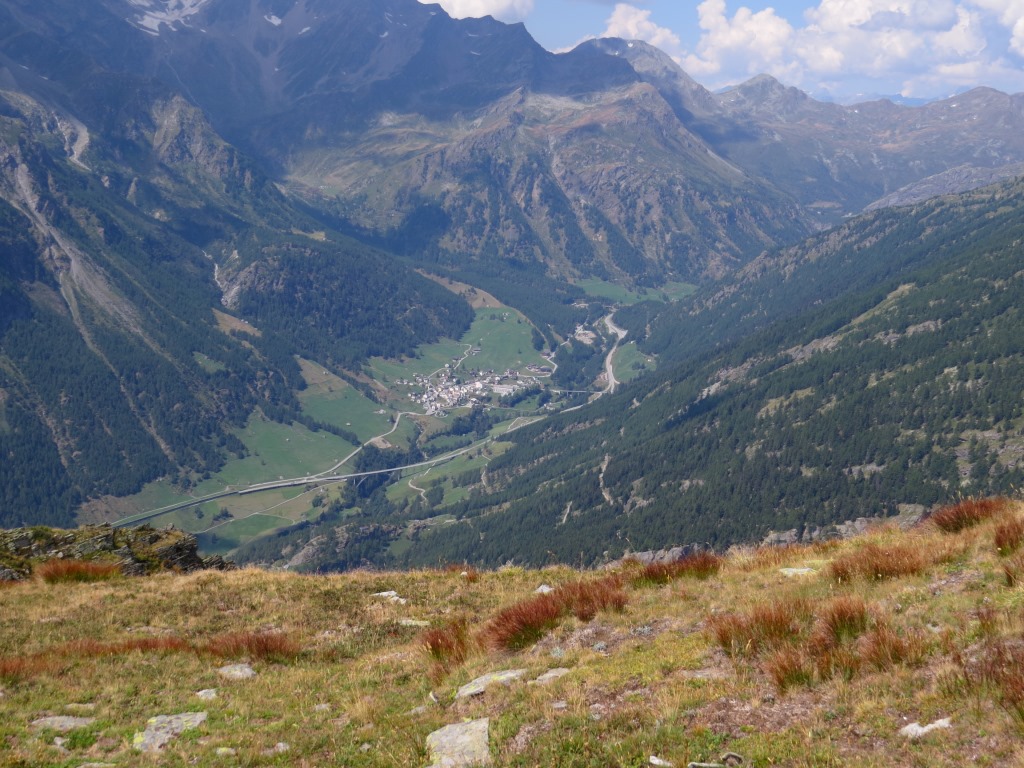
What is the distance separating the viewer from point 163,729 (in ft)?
50.6

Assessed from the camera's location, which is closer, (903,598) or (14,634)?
(903,598)

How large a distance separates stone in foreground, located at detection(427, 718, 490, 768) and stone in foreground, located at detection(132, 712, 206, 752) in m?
5.93

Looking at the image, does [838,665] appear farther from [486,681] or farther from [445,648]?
[445,648]

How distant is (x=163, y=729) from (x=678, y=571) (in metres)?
15.5

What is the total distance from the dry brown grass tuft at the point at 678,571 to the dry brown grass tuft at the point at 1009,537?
7884 mm

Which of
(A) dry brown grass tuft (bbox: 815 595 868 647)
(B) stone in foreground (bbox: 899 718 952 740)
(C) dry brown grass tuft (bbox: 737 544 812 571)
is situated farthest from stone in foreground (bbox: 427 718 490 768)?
(C) dry brown grass tuft (bbox: 737 544 812 571)

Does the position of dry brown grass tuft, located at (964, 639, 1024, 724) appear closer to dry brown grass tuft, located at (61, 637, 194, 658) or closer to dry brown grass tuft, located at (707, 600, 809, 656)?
dry brown grass tuft, located at (707, 600, 809, 656)

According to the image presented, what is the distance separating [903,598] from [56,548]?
37798 millimetres

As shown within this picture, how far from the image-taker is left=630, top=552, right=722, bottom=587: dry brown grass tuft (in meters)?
22.6

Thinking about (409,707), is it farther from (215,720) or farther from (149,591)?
(149,591)

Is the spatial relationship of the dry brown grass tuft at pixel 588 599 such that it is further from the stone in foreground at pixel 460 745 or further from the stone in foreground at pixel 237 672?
the stone in foreground at pixel 237 672

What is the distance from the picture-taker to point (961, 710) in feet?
36.0

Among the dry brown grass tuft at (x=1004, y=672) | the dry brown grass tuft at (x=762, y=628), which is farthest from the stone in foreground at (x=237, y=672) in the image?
the dry brown grass tuft at (x=1004, y=672)

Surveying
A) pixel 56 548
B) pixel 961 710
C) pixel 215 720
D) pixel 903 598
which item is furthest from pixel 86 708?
pixel 56 548
